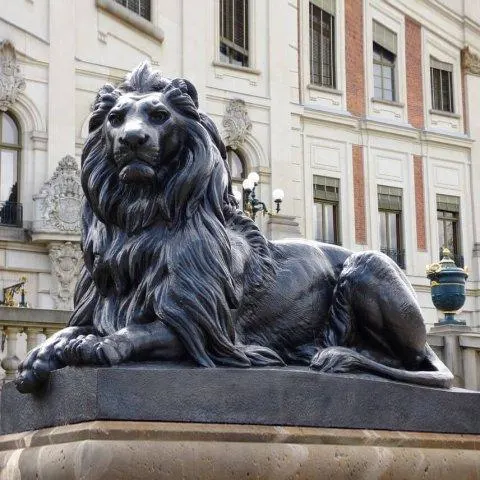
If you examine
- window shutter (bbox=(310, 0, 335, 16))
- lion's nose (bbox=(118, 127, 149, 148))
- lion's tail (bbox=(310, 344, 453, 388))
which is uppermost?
window shutter (bbox=(310, 0, 335, 16))

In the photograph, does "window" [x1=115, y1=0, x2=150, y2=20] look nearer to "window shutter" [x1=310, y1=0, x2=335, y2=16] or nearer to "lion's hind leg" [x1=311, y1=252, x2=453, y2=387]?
"window shutter" [x1=310, y1=0, x2=335, y2=16]

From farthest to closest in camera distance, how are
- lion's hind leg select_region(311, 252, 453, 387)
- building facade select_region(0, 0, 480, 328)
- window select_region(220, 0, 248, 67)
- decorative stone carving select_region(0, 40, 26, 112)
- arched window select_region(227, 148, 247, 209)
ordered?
1. window select_region(220, 0, 248, 67)
2. arched window select_region(227, 148, 247, 209)
3. building facade select_region(0, 0, 480, 328)
4. decorative stone carving select_region(0, 40, 26, 112)
5. lion's hind leg select_region(311, 252, 453, 387)

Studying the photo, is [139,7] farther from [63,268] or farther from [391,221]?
[391,221]

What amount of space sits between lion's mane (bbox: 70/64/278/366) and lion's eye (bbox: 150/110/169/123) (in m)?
0.06

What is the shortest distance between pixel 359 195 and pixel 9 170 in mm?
11205

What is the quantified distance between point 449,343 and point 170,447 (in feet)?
40.5

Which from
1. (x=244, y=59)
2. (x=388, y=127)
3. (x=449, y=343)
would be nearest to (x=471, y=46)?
(x=388, y=127)

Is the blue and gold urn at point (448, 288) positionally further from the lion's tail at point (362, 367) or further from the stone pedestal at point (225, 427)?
the stone pedestal at point (225, 427)

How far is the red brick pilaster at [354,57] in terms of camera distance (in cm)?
3219

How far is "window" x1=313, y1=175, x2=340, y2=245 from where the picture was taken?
30469 millimetres

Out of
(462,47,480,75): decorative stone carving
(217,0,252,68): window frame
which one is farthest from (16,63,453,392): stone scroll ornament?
(462,47,480,75): decorative stone carving

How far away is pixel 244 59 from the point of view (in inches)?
1140

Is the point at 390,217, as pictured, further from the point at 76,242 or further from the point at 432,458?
the point at 432,458

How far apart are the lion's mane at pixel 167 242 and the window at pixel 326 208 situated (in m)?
26.3
